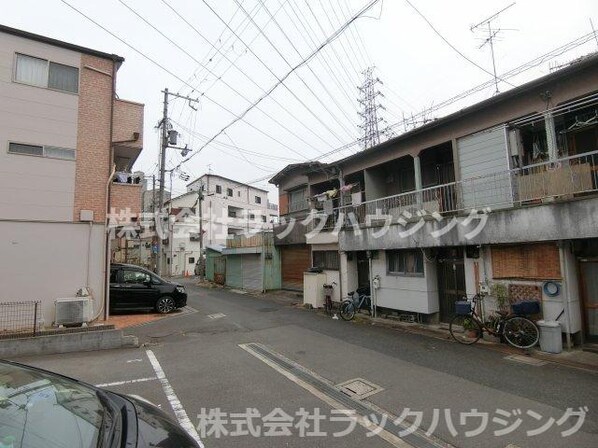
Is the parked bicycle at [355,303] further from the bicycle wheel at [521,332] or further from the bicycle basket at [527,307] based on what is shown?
the bicycle basket at [527,307]

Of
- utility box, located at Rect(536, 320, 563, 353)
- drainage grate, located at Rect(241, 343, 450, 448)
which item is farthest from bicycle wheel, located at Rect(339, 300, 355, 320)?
utility box, located at Rect(536, 320, 563, 353)

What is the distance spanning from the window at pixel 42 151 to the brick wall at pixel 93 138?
0.98 ft

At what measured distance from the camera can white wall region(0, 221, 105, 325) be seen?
10055mm

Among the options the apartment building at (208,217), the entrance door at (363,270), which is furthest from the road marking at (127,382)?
the apartment building at (208,217)

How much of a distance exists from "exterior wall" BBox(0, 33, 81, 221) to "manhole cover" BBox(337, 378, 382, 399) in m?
9.92

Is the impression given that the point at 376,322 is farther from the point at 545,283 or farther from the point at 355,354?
the point at 545,283

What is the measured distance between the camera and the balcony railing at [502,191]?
7.91m

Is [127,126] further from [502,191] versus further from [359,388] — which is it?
[502,191]

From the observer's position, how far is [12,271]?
10.1 m

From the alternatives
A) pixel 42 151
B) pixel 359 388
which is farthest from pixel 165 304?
pixel 359 388

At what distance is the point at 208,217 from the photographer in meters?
40.7

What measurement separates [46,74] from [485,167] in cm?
1403

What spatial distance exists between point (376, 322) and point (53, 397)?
35.9 feet

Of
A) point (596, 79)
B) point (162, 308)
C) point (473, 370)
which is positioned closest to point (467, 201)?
point (596, 79)
